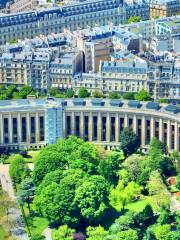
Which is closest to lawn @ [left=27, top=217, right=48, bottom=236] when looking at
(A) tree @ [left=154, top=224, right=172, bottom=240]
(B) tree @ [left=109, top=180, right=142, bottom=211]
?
(B) tree @ [left=109, top=180, right=142, bottom=211]

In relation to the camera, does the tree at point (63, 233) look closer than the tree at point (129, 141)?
Yes

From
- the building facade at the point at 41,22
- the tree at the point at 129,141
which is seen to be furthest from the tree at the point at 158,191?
the building facade at the point at 41,22

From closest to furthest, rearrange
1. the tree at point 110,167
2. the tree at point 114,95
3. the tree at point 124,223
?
the tree at point 124,223 < the tree at point 110,167 < the tree at point 114,95

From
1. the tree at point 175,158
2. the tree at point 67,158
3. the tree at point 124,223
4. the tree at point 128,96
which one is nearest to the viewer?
the tree at point 124,223

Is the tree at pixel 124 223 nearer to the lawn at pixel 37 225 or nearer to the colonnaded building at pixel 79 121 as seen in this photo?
the lawn at pixel 37 225

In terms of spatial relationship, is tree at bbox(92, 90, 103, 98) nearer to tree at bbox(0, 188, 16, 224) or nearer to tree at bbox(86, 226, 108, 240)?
tree at bbox(0, 188, 16, 224)

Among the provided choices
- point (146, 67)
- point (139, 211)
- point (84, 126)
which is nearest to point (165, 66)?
point (146, 67)

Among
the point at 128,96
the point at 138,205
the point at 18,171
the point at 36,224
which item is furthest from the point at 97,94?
the point at 36,224
